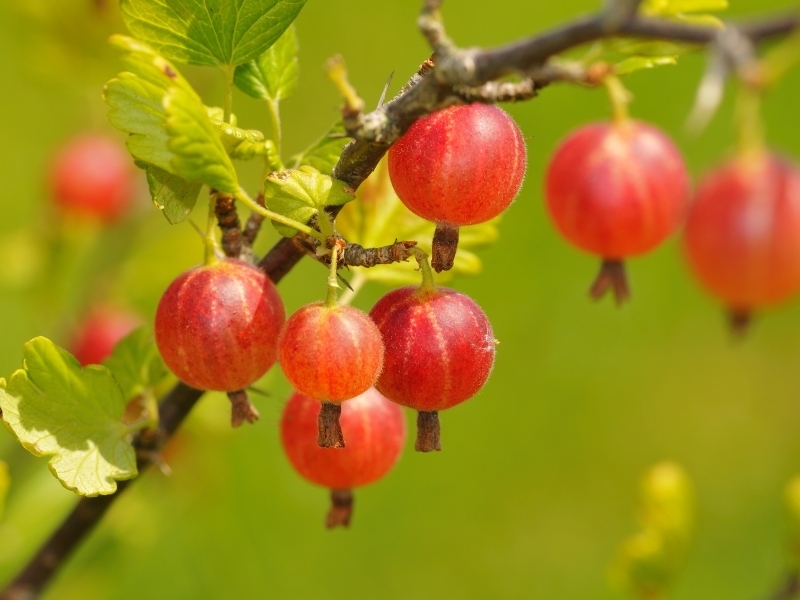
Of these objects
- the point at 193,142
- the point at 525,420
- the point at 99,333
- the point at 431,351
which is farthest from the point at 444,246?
the point at 525,420

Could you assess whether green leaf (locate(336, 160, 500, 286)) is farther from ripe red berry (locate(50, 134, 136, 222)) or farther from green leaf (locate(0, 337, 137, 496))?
ripe red berry (locate(50, 134, 136, 222))

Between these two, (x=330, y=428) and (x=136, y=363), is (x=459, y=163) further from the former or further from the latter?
(x=136, y=363)

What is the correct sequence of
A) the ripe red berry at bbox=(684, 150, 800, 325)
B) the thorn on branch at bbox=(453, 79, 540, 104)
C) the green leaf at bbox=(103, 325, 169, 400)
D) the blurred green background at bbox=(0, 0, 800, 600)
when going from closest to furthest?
the ripe red berry at bbox=(684, 150, 800, 325) → the thorn on branch at bbox=(453, 79, 540, 104) → the green leaf at bbox=(103, 325, 169, 400) → the blurred green background at bbox=(0, 0, 800, 600)

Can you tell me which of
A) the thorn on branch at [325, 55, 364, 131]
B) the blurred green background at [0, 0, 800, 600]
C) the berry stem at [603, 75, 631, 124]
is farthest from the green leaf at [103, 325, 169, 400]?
the blurred green background at [0, 0, 800, 600]

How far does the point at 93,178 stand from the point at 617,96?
2.33 meters

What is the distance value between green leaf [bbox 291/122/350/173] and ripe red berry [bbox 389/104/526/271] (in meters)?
0.21

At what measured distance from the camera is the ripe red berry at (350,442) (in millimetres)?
1651

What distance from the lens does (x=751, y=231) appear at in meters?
1.15

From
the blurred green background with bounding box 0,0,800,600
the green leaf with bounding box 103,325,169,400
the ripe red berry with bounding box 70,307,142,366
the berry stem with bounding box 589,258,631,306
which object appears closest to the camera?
the berry stem with bounding box 589,258,631,306

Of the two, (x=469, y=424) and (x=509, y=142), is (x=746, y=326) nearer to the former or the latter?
(x=509, y=142)

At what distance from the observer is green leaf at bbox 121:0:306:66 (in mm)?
1425

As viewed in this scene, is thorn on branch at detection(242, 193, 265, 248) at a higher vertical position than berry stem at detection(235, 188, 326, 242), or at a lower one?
lower

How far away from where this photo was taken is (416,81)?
53.6 inches

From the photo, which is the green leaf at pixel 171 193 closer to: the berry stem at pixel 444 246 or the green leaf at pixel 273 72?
the green leaf at pixel 273 72
